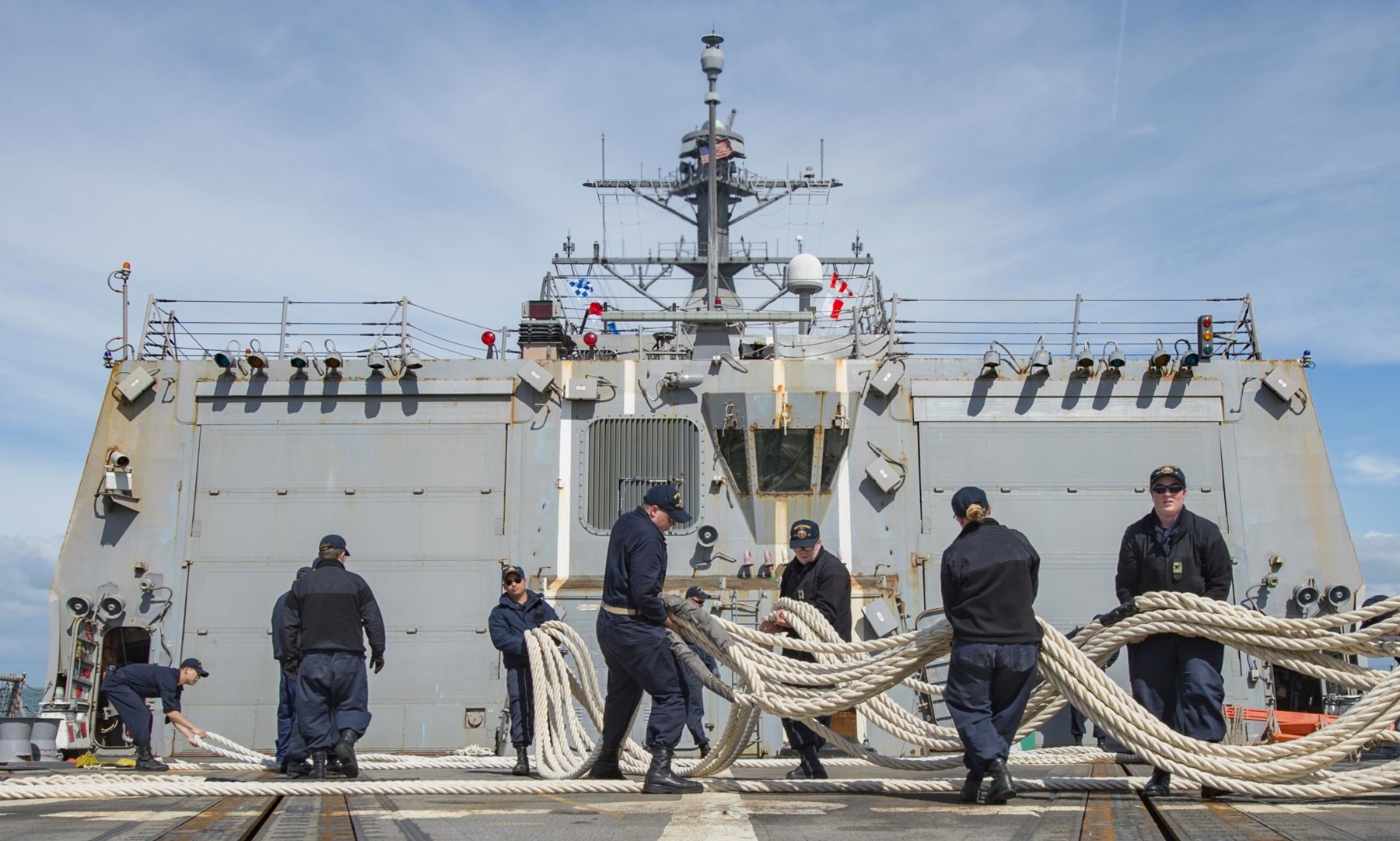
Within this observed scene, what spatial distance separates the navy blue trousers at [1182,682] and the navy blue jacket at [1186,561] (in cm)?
24

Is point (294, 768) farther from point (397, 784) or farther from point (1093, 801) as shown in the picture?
point (1093, 801)

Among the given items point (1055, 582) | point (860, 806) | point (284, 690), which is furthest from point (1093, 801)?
point (1055, 582)

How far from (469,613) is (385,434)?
2045 mm

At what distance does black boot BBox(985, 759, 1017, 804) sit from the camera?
5125 millimetres

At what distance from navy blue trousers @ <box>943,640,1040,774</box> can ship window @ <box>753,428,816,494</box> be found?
6.50 meters

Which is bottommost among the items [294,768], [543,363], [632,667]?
[294,768]

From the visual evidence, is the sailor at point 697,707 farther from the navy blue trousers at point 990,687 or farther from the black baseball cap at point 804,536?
the navy blue trousers at point 990,687

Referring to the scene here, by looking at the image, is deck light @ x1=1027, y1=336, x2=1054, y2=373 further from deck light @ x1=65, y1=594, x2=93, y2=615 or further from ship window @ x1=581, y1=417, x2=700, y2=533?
deck light @ x1=65, y1=594, x2=93, y2=615

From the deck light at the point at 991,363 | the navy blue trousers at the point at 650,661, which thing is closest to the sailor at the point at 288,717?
the navy blue trousers at the point at 650,661

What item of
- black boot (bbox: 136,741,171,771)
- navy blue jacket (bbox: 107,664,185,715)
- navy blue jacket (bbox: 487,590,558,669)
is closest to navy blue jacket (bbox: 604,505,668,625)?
navy blue jacket (bbox: 487,590,558,669)

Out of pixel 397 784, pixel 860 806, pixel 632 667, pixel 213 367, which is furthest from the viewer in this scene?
pixel 213 367

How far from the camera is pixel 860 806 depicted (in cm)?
509

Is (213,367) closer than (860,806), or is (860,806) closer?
(860,806)

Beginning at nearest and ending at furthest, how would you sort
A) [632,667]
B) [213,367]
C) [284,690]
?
[632,667], [284,690], [213,367]
